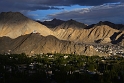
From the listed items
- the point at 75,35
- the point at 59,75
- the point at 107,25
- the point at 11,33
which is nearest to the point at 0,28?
the point at 11,33

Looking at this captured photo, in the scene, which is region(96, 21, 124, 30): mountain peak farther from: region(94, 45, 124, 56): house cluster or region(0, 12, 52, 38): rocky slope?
region(94, 45, 124, 56): house cluster

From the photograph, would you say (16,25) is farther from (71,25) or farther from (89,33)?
(71,25)

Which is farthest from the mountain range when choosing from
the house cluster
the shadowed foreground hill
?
the house cluster

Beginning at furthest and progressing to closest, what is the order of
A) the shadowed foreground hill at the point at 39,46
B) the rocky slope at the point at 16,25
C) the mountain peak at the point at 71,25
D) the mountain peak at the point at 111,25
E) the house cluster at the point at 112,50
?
1. the mountain peak at the point at 71,25
2. the mountain peak at the point at 111,25
3. the rocky slope at the point at 16,25
4. the house cluster at the point at 112,50
5. the shadowed foreground hill at the point at 39,46

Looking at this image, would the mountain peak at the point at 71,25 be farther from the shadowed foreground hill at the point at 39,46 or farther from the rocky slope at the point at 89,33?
the shadowed foreground hill at the point at 39,46

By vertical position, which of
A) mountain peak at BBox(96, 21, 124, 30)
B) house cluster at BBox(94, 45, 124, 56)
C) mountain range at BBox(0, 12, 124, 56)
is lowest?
house cluster at BBox(94, 45, 124, 56)

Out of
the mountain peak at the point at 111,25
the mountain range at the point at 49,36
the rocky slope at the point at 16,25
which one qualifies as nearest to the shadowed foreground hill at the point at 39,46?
the mountain range at the point at 49,36

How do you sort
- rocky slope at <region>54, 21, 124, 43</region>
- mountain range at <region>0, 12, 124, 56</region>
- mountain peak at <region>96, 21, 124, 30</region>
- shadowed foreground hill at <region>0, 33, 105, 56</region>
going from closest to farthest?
shadowed foreground hill at <region>0, 33, 105, 56</region>, mountain range at <region>0, 12, 124, 56</region>, rocky slope at <region>54, 21, 124, 43</region>, mountain peak at <region>96, 21, 124, 30</region>
